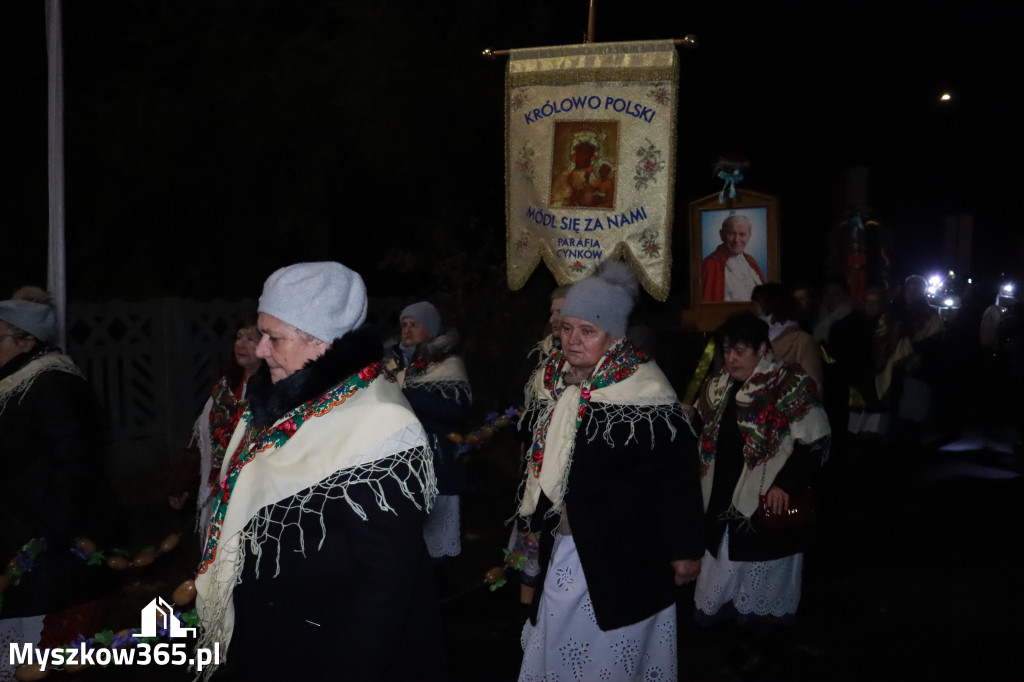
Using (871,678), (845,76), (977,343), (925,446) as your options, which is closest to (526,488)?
(871,678)

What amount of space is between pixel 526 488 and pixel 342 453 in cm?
174

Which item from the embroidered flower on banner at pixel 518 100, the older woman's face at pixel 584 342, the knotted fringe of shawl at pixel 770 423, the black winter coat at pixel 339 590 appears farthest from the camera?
the embroidered flower on banner at pixel 518 100

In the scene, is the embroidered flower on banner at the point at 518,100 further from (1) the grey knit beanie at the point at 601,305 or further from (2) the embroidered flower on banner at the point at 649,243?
(1) the grey knit beanie at the point at 601,305

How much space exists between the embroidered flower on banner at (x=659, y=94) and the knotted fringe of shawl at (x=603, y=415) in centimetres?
154

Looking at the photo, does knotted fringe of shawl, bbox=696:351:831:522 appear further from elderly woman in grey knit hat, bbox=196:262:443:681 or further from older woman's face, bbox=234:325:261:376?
elderly woman in grey knit hat, bbox=196:262:443:681

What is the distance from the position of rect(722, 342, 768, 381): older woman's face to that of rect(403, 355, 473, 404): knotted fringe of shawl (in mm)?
1841

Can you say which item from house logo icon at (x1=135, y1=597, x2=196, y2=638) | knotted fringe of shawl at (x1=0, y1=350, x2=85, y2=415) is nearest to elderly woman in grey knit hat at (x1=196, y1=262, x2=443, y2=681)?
house logo icon at (x1=135, y1=597, x2=196, y2=638)

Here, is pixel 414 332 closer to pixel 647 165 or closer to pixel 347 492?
pixel 647 165

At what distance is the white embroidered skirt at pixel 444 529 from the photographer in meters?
6.36

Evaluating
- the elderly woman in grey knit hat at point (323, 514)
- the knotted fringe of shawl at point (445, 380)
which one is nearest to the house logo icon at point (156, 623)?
the elderly woman in grey knit hat at point (323, 514)

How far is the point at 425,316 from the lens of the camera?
6.60m

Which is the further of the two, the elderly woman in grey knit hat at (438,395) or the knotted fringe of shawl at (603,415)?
the elderly woman in grey knit hat at (438,395)

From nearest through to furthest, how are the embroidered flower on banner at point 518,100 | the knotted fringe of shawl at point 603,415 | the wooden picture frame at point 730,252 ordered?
the knotted fringe of shawl at point 603,415 < the embroidered flower on banner at point 518,100 < the wooden picture frame at point 730,252

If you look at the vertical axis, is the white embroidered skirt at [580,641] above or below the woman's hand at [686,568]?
below
